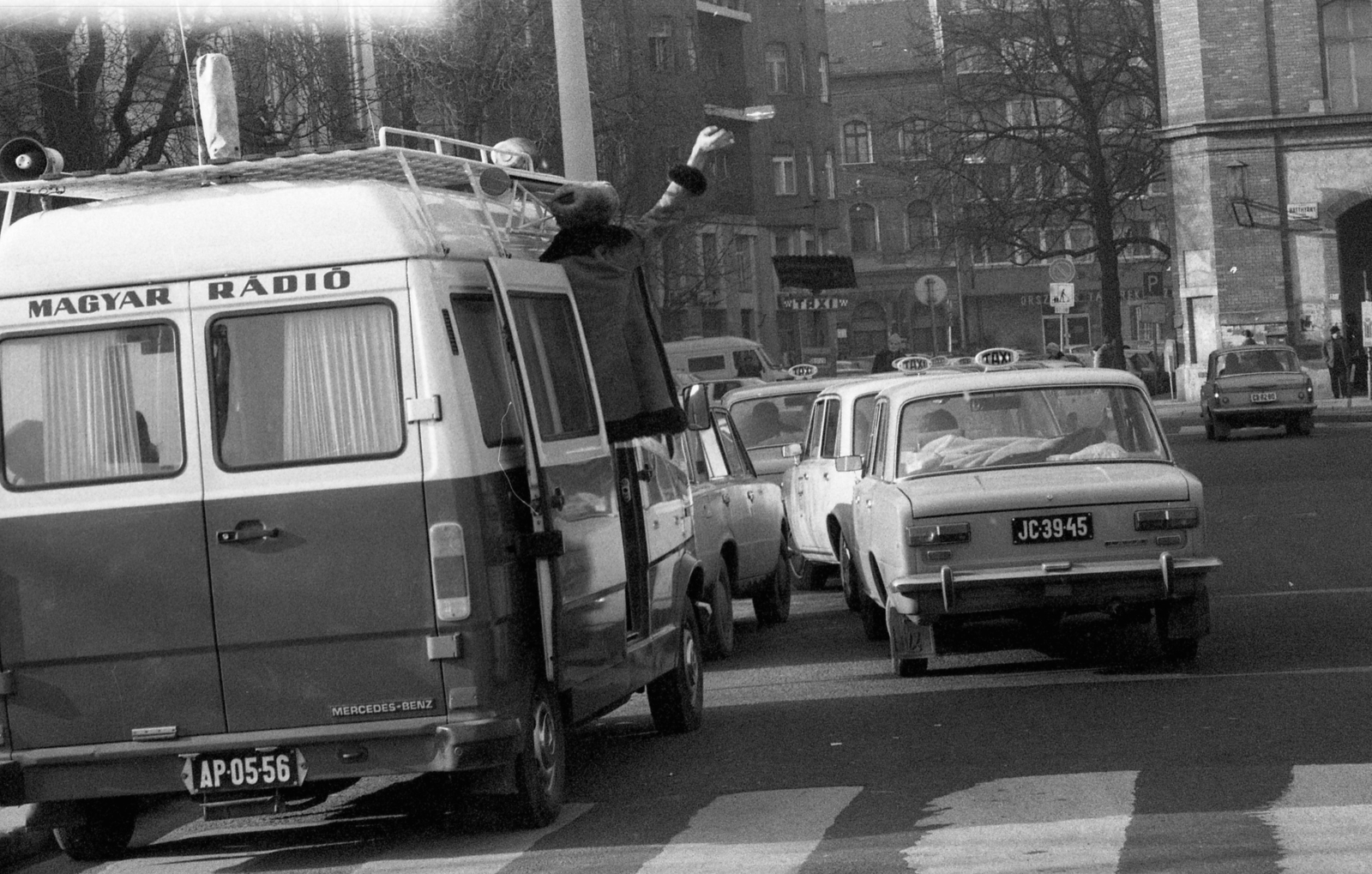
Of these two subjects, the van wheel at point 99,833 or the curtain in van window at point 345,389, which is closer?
the curtain in van window at point 345,389

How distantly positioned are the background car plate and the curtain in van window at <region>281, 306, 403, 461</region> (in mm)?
4686

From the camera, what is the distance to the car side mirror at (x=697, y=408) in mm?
11969

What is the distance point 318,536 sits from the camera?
800 cm

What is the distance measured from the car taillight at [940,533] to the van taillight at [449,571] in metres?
4.26

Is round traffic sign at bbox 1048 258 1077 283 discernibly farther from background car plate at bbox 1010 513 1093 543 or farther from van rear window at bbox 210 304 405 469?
van rear window at bbox 210 304 405 469

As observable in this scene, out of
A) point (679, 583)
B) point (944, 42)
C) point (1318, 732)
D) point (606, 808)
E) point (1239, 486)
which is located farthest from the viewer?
point (944, 42)

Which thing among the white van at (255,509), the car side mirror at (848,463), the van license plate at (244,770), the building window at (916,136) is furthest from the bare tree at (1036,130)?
the van license plate at (244,770)

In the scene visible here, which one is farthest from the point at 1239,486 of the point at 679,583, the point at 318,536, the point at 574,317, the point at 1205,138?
the point at 1205,138

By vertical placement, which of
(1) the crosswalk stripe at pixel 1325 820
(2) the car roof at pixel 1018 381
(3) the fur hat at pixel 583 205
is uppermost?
(3) the fur hat at pixel 583 205

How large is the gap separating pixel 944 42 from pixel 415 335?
150ft

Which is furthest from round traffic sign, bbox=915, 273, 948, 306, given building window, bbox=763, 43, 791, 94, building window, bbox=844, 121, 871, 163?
building window, bbox=844, 121, 871, 163

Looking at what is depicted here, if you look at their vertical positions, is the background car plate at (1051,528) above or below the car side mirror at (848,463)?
below

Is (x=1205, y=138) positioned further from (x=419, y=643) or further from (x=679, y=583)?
(x=419, y=643)

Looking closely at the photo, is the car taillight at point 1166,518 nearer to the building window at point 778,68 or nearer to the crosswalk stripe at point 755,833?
the crosswalk stripe at point 755,833
